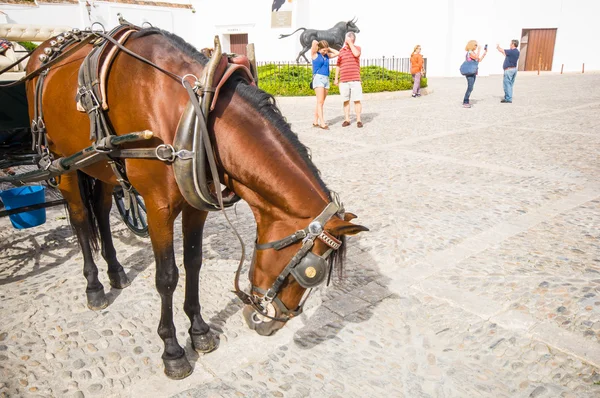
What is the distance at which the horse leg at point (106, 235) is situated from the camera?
3309mm

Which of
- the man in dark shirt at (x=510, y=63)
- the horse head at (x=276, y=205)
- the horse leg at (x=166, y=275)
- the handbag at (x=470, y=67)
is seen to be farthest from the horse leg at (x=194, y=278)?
the man in dark shirt at (x=510, y=63)

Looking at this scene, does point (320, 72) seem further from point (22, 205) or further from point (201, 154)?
point (201, 154)

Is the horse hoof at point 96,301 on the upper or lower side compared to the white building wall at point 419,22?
lower

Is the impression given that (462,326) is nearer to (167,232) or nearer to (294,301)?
(294,301)

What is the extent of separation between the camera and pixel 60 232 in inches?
171

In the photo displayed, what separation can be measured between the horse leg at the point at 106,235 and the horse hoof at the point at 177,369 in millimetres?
1143

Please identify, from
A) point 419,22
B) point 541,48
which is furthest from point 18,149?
point 541,48

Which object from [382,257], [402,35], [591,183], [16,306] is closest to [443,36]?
[402,35]

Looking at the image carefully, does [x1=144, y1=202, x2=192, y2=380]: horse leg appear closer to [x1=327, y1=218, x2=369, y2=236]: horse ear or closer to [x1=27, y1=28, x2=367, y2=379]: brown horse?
[x1=27, y1=28, x2=367, y2=379]: brown horse

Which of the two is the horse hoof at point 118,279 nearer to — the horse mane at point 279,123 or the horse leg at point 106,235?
the horse leg at point 106,235

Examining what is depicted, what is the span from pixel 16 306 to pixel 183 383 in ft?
4.94

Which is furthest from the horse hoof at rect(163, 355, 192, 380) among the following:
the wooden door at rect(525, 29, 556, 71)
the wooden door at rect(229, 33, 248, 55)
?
the wooden door at rect(525, 29, 556, 71)

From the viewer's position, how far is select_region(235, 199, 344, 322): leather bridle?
183 centimetres

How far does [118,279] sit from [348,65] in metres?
7.51
